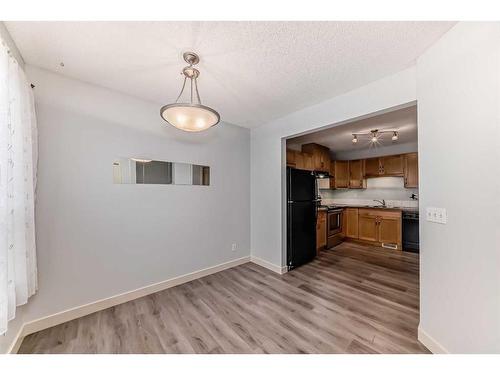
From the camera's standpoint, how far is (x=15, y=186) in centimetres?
132

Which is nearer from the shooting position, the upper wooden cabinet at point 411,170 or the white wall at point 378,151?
the upper wooden cabinet at point 411,170

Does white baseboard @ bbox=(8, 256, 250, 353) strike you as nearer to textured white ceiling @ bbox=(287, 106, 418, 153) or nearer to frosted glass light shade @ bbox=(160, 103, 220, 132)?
frosted glass light shade @ bbox=(160, 103, 220, 132)

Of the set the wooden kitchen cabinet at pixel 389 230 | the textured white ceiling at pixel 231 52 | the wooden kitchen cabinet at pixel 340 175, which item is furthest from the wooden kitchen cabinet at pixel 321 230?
the textured white ceiling at pixel 231 52

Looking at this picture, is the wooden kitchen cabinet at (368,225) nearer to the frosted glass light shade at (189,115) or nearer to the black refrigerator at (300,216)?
the black refrigerator at (300,216)

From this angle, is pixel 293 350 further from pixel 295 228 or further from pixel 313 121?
pixel 313 121

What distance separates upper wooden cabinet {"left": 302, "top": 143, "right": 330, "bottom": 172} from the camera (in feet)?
14.2

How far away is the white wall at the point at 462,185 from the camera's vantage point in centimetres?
112

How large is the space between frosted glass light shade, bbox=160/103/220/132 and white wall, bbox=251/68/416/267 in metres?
1.55

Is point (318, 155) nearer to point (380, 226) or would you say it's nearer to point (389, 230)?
point (380, 226)

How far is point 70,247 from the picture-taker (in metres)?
1.90

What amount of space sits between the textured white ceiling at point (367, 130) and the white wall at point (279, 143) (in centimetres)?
85

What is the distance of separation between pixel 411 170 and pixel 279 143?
3.34m

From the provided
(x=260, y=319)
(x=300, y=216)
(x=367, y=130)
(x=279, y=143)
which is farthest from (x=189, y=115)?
(x=367, y=130)

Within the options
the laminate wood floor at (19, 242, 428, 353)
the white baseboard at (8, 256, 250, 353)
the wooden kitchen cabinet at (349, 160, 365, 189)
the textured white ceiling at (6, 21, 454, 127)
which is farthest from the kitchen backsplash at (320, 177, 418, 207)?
the white baseboard at (8, 256, 250, 353)
